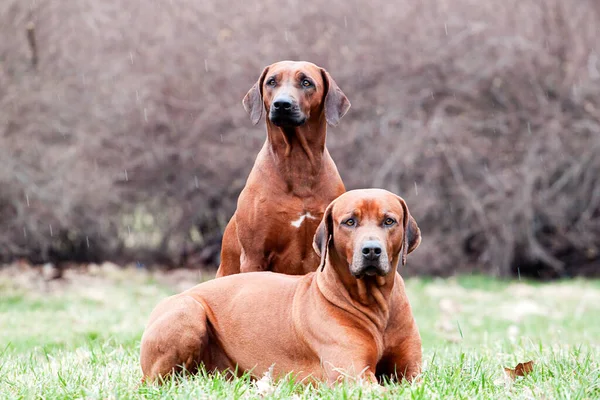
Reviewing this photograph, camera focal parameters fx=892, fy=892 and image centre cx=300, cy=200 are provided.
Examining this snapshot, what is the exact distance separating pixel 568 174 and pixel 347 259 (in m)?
11.3

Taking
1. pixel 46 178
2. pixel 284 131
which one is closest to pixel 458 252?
pixel 46 178

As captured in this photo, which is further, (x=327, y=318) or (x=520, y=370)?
(x=520, y=370)

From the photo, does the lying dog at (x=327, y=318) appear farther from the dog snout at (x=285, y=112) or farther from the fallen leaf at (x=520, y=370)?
the dog snout at (x=285, y=112)

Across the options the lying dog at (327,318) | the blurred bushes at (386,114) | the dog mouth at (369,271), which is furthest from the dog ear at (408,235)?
the blurred bushes at (386,114)

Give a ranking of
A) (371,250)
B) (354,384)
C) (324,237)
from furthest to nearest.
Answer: (324,237), (371,250), (354,384)

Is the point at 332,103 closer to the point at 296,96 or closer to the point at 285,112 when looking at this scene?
the point at 296,96

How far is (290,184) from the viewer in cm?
608

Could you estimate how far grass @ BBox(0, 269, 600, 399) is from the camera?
443 centimetres

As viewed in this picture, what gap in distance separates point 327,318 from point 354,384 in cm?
49

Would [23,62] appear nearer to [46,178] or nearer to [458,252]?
[46,178]

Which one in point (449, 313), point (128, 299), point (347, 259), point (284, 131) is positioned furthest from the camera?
point (128, 299)

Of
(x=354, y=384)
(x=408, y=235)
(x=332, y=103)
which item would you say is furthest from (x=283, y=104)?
(x=354, y=384)

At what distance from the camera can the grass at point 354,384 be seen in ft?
14.5

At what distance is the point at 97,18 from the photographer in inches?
620
